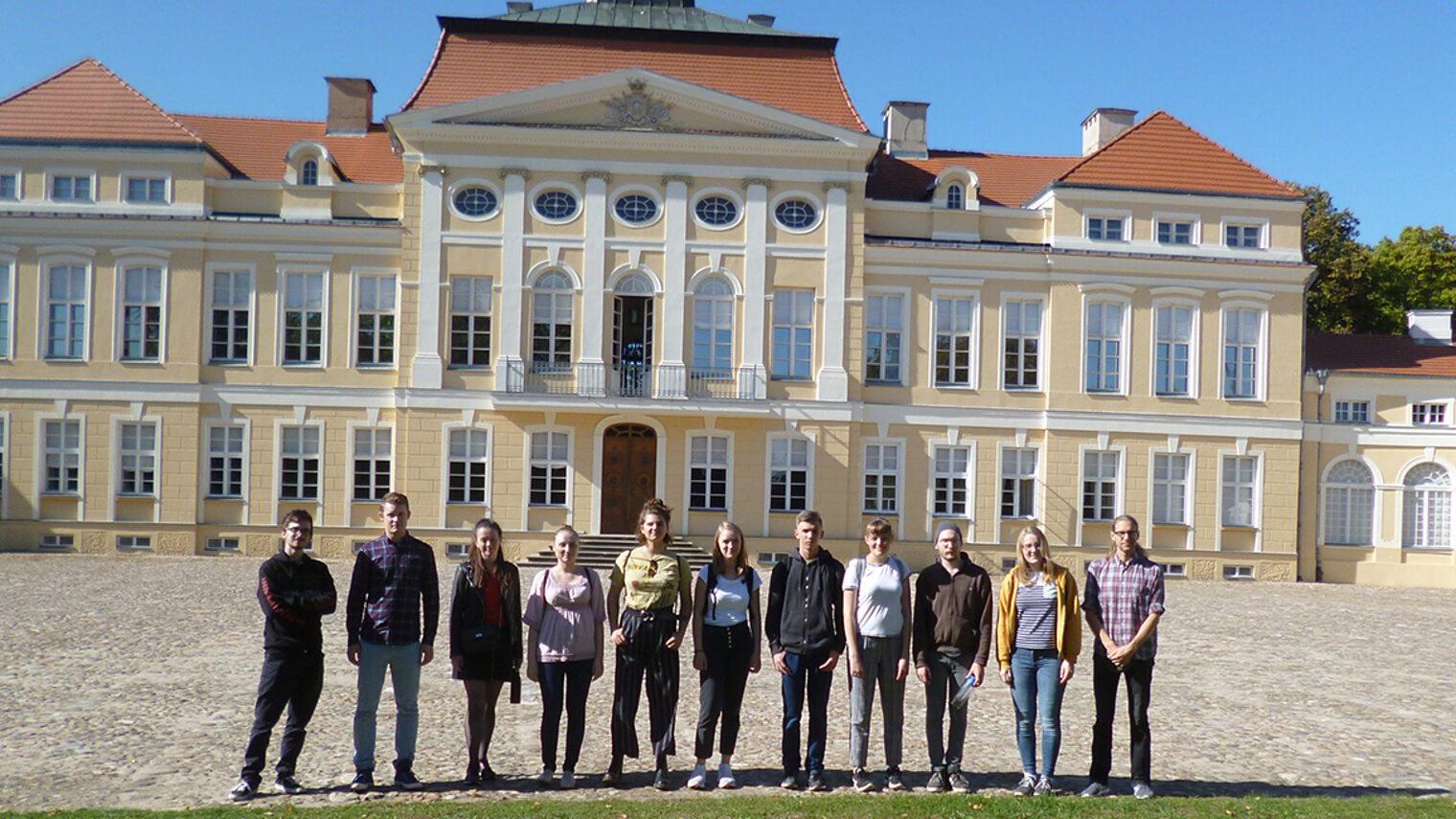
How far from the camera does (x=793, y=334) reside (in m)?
26.8

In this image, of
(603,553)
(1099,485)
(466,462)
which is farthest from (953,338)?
(466,462)

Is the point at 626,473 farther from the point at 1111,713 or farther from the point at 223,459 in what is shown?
the point at 1111,713

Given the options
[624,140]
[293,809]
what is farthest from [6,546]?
[293,809]

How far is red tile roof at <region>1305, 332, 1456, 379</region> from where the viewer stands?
2778cm

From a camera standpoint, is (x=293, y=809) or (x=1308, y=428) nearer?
(x=293, y=809)

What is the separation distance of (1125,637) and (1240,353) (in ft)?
70.6

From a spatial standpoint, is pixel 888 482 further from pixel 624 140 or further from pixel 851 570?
pixel 851 570

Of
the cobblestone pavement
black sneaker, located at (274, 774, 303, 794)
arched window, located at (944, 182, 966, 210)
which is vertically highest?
arched window, located at (944, 182, 966, 210)

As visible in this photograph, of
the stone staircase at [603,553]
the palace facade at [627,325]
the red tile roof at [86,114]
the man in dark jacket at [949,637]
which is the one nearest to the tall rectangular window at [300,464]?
the palace facade at [627,325]

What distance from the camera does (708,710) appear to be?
Result: 8.16 m

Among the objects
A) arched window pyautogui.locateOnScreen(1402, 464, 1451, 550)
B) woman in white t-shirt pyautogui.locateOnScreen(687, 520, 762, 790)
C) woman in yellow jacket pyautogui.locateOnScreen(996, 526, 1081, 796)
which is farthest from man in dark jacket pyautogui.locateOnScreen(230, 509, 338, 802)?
arched window pyautogui.locateOnScreen(1402, 464, 1451, 550)

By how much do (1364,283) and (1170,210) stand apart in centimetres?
1616

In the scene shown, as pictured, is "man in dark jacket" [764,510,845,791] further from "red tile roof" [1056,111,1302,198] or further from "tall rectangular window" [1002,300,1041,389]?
"red tile roof" [1056,111,1302,198]

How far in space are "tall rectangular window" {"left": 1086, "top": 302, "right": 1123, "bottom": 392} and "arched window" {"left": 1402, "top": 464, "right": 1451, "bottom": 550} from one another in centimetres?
702
